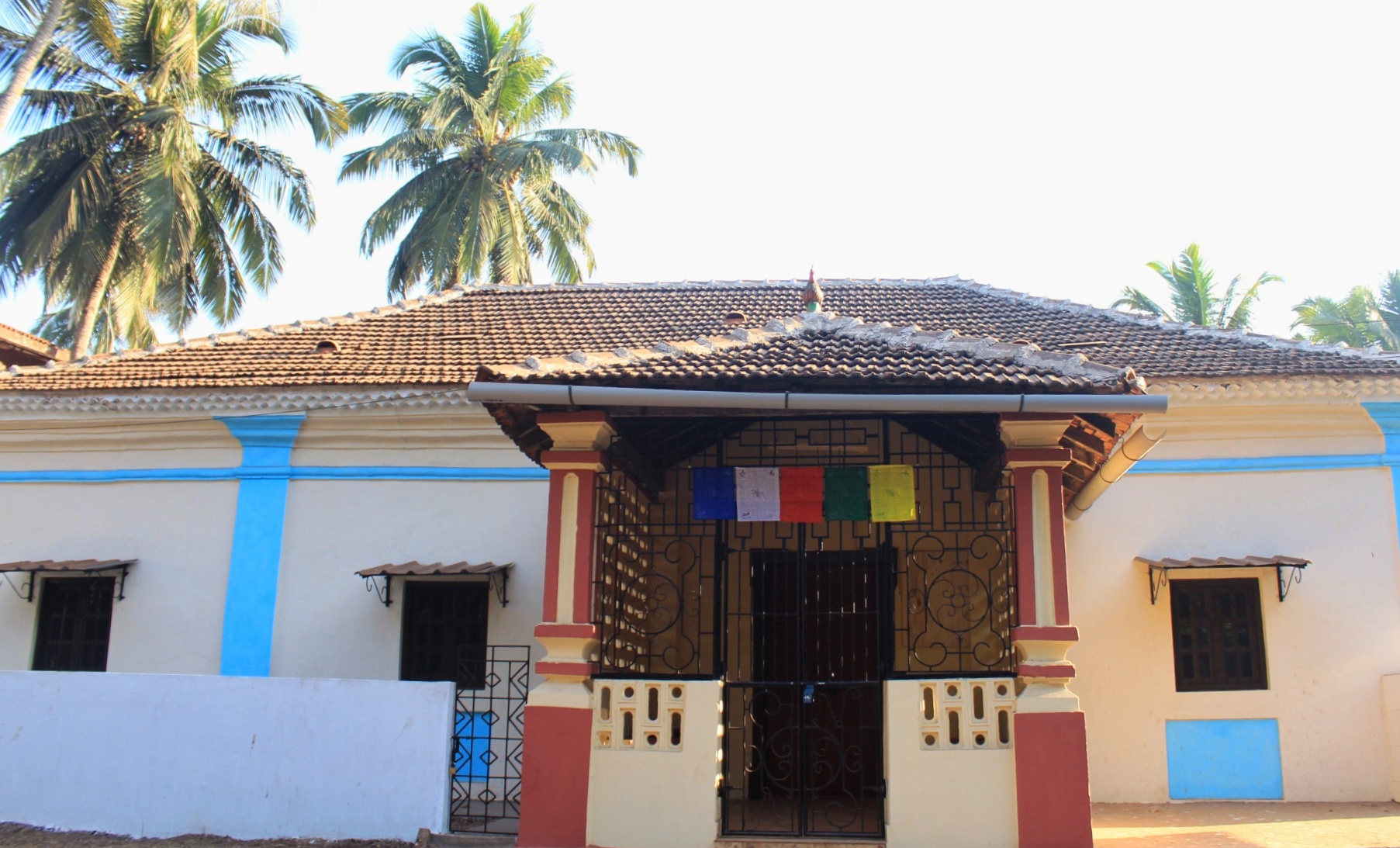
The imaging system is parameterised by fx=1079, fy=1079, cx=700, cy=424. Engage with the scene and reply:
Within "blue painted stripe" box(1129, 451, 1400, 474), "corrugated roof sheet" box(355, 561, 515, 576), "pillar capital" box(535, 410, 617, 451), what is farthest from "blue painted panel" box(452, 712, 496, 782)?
"blue painted stripe" box(1129, 451, 1400, 474)

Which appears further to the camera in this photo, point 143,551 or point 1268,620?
point 143,551

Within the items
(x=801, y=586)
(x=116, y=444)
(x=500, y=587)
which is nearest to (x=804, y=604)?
(x=801, y=586)

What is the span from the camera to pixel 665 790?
6.24 m

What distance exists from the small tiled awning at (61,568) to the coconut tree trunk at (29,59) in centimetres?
779

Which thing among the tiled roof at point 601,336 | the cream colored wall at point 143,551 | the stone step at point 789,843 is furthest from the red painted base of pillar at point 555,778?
the cream colored wall at point 143,551

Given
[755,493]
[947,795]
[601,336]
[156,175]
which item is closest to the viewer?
[947,795]

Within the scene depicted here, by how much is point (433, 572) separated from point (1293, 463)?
24.2 ft

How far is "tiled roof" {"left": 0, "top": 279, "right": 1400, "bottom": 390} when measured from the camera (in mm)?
9438

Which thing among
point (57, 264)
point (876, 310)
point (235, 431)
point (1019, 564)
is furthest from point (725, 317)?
point (57, 264)

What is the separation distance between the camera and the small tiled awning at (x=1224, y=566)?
28.8ft

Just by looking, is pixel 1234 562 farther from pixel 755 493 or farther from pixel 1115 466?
pixel 755 493

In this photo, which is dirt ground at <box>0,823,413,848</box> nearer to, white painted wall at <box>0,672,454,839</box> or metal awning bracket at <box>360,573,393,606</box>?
white painted wall at <box>0,672,454,839</box>

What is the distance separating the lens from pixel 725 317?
37.1 ft

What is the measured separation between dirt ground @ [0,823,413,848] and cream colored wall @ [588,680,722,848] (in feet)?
4.67
